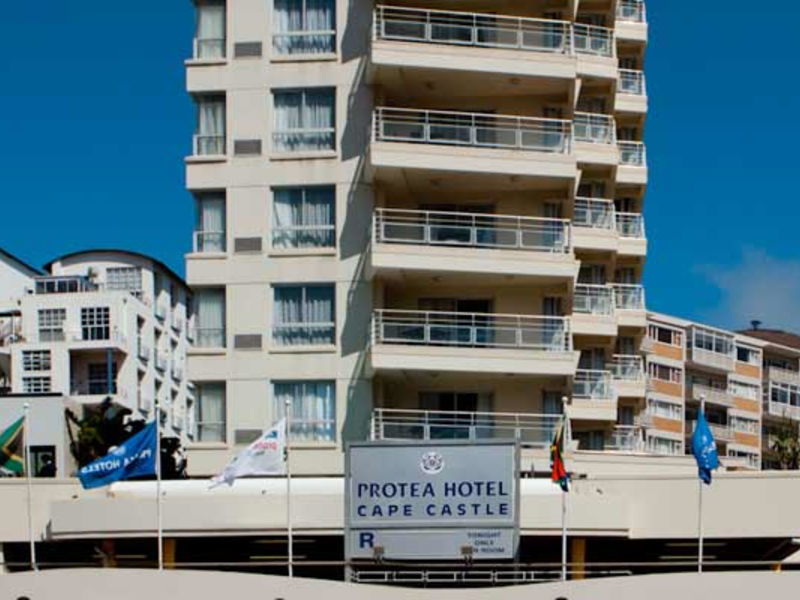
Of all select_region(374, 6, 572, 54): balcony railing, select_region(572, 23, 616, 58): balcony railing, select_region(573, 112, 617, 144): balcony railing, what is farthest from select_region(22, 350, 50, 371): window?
select_region(374, 6, 572, 54): balcony railing

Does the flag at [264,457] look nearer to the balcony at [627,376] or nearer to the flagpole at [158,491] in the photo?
the flagpole at [158,491]

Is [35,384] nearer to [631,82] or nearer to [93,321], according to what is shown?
[93,321]

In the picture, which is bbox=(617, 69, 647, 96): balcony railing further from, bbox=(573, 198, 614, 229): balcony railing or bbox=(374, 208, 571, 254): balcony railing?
bbox=(374, 208, 571, 254): balcony railing

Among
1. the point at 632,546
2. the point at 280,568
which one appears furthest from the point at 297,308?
the point at 632,546

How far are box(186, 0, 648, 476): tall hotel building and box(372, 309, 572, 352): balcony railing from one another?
1.8 inches

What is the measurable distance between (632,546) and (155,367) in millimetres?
56225

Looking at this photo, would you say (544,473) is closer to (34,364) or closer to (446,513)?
(446,513)

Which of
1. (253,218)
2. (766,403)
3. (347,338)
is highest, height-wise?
(253,218)

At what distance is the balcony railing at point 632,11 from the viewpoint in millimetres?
49812

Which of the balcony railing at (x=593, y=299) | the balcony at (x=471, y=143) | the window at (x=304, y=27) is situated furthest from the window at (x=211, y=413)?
the balcony railing at (x=593, y=299)

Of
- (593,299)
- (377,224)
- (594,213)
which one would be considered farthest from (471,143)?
(594,213)

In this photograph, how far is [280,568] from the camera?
91.1 feet

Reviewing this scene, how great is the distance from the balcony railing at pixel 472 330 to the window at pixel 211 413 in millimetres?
3882

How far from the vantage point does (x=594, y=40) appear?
43.2 meters
